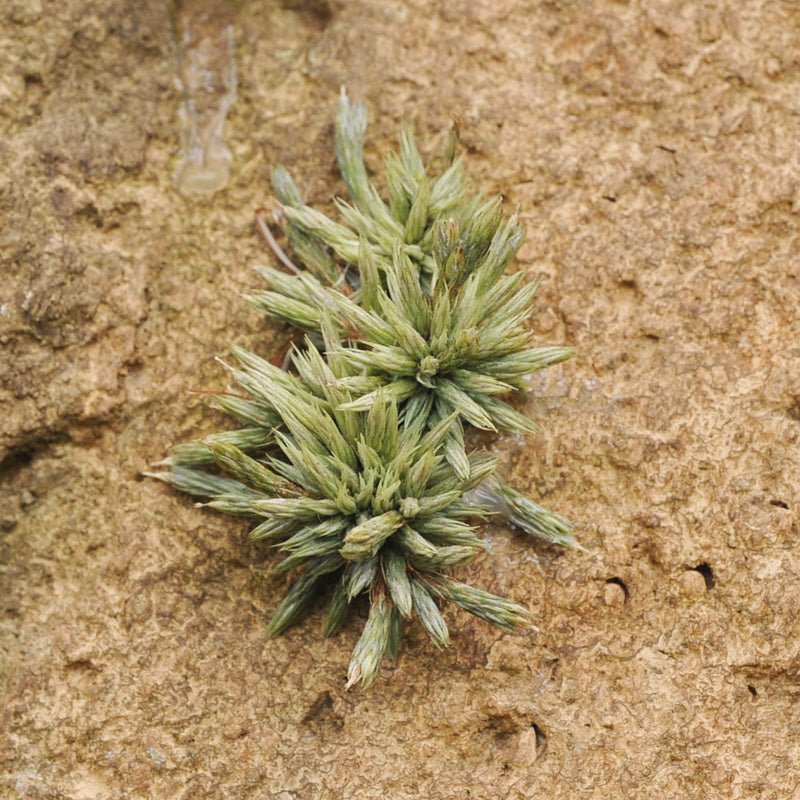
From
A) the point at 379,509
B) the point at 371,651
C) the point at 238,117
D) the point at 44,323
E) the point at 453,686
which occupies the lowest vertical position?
the point at 453,686

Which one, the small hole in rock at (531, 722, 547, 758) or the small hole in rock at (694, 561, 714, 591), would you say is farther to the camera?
the small hole in rock at (694, 561, 714, 591)

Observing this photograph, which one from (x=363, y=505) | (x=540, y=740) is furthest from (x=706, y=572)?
(x=363, y=505)

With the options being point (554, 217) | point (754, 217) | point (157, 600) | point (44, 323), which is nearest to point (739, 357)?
point (754, 217)

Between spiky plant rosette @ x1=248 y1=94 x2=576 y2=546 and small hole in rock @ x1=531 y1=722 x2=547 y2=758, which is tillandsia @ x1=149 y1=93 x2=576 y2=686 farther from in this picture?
small hole in rock @ x1=531 y1=722 x2=547 y2=758

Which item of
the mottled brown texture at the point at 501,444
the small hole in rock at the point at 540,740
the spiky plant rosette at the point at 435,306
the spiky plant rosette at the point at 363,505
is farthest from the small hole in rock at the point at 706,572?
the small hole in rock at the point at 540,740

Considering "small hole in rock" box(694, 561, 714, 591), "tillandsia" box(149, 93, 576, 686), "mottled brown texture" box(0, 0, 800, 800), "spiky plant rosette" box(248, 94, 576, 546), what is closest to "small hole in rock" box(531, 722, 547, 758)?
"mottled brown texture" box(0, 0, 800, 800)

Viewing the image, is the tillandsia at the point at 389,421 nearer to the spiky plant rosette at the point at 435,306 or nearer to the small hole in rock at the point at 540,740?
the spiky plant rosette at the point at 435,306

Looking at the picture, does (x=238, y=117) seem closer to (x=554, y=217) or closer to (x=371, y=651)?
(x=554, y=217)
